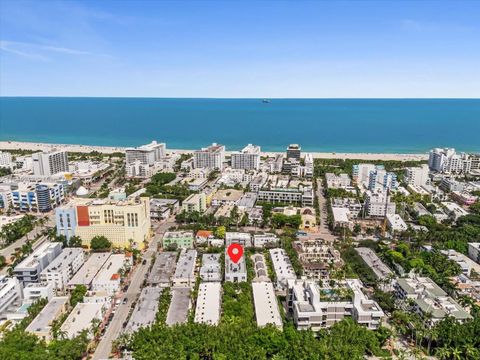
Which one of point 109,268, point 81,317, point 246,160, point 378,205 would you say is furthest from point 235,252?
point 246,160

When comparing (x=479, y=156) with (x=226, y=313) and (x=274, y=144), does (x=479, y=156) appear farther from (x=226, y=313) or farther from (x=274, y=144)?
(x=226, y=313)

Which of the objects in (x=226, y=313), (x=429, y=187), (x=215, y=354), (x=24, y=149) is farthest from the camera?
(x=24, y=149)

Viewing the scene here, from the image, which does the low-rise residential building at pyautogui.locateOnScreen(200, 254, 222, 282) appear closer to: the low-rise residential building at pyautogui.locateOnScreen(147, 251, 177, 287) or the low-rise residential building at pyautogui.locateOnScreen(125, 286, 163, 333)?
the low-rise residential building at pyautogui.locateOnScreen(147, 251, 177, 287)

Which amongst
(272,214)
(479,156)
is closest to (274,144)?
(479,156)

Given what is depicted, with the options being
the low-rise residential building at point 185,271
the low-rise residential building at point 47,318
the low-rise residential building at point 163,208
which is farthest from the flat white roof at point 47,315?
the low-rise residential building at point 163,208

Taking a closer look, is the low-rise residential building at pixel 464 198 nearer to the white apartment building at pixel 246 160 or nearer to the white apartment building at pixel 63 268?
the white apartment building at pixel 246 160
